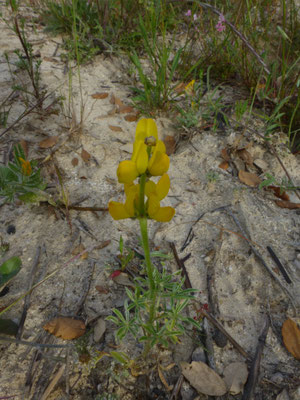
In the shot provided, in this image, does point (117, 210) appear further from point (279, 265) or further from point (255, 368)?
point (279, 265)

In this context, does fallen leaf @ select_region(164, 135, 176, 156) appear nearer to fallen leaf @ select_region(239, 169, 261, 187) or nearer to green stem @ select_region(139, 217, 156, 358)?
fallen leaf @ select_region(239, 169, 261, 187)

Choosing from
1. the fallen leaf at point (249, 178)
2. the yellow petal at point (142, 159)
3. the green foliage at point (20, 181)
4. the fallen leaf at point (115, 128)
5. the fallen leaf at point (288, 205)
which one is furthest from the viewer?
the fallen leaf at point (115, 128)

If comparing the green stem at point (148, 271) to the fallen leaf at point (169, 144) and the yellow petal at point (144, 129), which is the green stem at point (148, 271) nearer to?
the yellow petal at point (144, 129)

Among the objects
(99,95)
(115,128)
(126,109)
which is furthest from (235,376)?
(99,95)

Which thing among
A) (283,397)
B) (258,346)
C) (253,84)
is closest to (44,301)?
(258,346)

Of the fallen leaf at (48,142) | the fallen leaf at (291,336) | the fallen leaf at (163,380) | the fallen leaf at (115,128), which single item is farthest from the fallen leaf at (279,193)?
the fallen leaf at (48,142)

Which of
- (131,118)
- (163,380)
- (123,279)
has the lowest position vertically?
(163,380)
